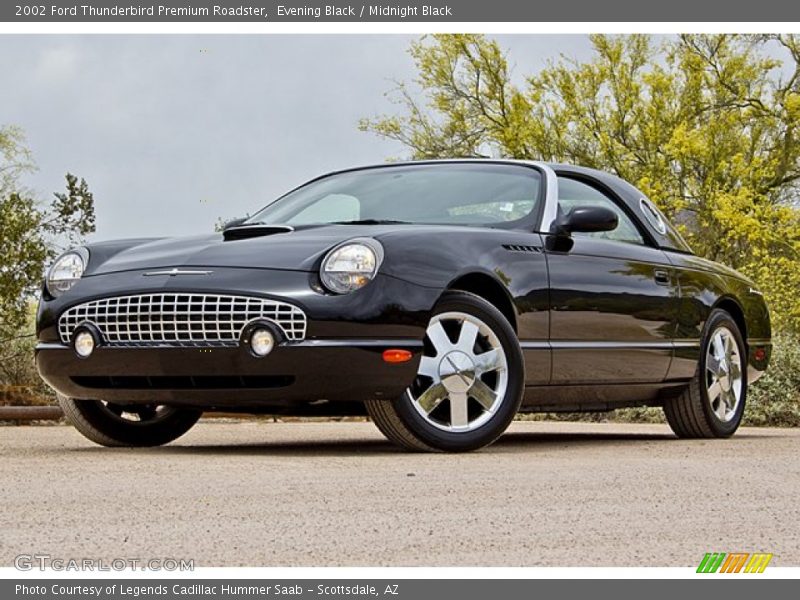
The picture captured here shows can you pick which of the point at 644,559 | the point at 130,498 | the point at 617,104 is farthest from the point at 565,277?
the point at 617,104

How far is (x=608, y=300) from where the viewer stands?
8047 millimetres

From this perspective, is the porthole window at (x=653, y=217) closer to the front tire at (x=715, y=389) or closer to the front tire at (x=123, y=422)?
the front tire at (x=715, y=389)

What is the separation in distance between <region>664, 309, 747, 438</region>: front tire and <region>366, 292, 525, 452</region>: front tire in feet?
7.78

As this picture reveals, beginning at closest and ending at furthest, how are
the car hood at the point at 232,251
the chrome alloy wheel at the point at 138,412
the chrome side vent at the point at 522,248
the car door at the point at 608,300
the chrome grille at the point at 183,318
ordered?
the chrome grille at the point at 183,318 < the car hood at the point at 232,251 < the chrome side vent at the point at 522,248 < the car door at the point at 608,300 < the chrome alloy wheel at the point at 138,412

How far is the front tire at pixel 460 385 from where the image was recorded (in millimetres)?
6836

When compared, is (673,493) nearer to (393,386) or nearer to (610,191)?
(393,386)

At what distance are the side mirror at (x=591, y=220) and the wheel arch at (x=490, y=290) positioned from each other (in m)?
0.65

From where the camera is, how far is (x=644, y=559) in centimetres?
406

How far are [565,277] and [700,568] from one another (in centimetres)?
387

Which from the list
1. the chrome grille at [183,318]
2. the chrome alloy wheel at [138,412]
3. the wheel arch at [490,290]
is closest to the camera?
the chrome grille at [183,318]

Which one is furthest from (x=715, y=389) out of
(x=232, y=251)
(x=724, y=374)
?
(x=232, y=251)

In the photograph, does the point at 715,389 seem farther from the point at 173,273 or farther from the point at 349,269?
the point at 173,273

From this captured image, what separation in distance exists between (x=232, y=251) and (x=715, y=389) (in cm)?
374

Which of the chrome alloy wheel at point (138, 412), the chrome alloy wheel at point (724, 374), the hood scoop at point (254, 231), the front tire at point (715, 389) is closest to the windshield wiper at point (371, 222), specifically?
the hood scoop at point (254, 231)
